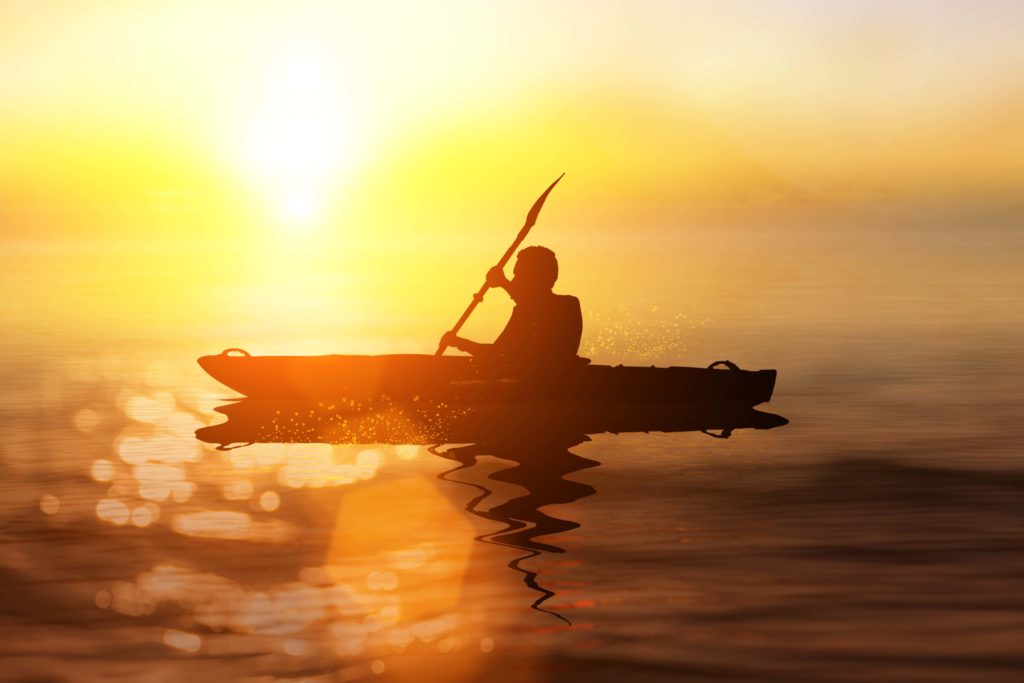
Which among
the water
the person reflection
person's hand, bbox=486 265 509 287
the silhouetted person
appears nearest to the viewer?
the water

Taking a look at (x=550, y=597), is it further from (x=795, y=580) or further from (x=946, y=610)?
(x=946, y=610)

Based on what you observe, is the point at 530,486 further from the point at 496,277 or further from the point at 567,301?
the point at 496,277

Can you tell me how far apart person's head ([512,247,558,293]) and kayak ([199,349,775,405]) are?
1129mm

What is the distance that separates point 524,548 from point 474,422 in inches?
260

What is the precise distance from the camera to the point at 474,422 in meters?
17.2

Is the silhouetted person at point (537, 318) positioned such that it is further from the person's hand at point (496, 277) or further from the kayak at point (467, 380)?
the kayak at point (467, 380)

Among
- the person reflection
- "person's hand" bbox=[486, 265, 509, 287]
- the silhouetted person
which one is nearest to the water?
the person reflection

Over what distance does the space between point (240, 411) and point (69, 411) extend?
9.45ft

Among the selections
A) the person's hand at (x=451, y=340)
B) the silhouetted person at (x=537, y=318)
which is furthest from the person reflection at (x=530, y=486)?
the person's hand at (x=451, y=340)

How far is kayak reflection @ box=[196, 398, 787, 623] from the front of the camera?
15.9m

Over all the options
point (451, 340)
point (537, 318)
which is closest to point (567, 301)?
point (537, 318)

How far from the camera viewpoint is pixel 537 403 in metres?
17.2

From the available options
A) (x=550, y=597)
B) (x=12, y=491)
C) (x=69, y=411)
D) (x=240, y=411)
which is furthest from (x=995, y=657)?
(x=69, y=411)

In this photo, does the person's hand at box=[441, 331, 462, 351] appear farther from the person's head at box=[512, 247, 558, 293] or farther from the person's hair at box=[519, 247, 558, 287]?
the person's hair at box=[519, 247, 558, 287]
